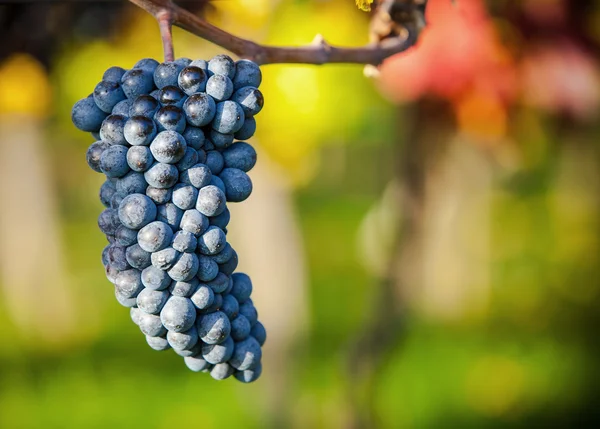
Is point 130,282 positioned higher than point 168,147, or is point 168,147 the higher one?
point 168,147

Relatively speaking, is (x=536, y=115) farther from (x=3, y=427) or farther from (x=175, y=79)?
(x=3, y=427)

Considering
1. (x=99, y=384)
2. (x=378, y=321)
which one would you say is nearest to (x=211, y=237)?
(x=378, y=321)

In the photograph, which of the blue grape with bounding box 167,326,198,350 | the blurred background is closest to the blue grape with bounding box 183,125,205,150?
the blue grape with bounding box 167,326,198,350

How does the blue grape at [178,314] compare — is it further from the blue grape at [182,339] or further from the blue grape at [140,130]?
the blue grape at [140,130]

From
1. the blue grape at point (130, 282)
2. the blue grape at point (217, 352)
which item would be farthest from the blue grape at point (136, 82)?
the blue grape at point (217, 352)

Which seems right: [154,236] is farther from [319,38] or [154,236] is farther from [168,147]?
[319,38]

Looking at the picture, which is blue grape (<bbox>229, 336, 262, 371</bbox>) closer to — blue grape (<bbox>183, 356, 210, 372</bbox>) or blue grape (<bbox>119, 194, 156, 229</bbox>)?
blue grape (<bbox>183, 356, 210, 372</bbox>)

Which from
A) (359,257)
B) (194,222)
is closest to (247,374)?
(194,222)
